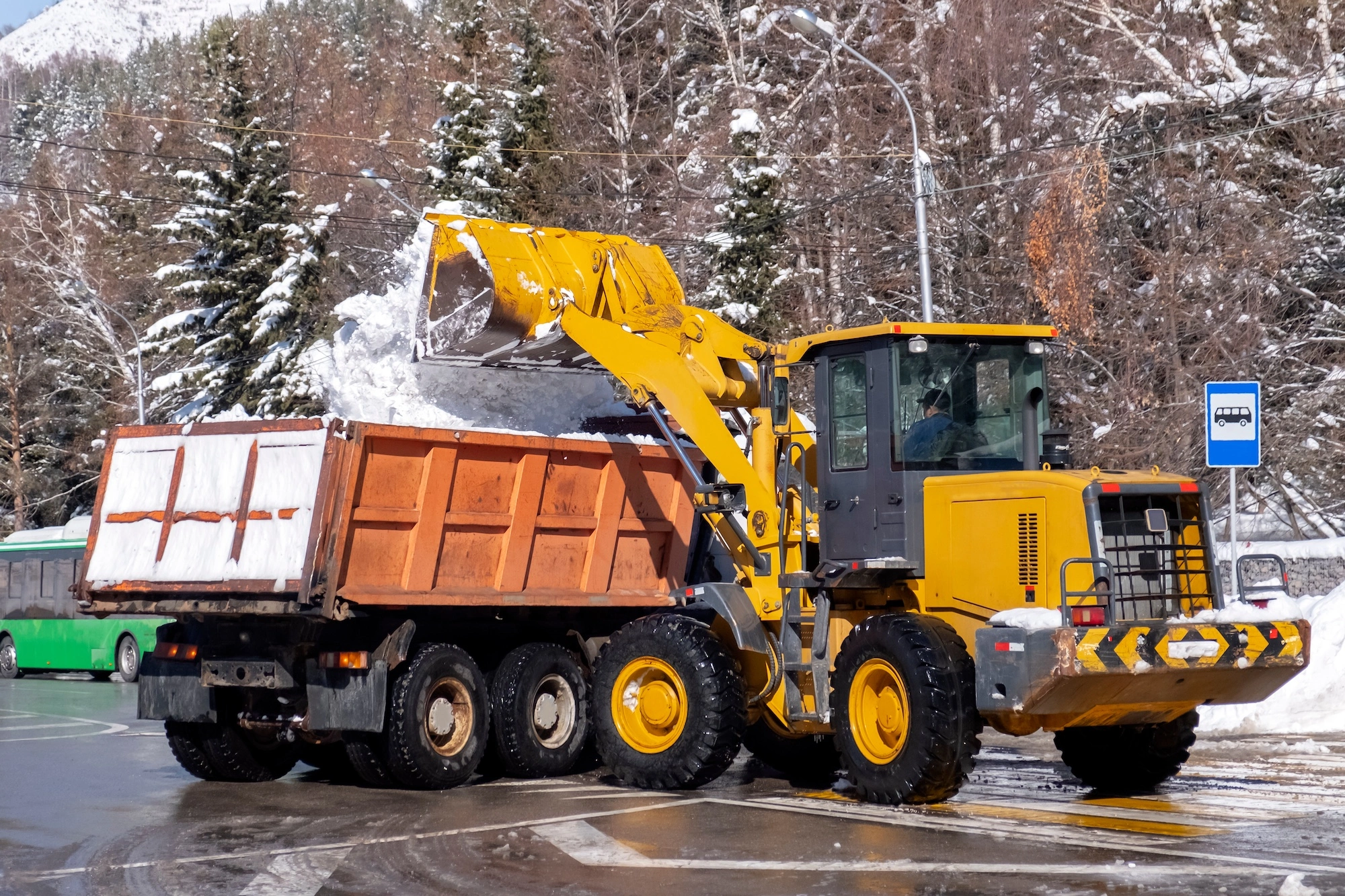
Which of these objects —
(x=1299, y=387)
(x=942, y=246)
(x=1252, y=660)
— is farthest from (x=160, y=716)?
(x=942, y=246)

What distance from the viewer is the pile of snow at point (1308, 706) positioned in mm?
13961

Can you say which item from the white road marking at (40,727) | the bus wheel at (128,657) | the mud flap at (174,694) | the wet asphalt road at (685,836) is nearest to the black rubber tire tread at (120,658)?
the bus wheel at (128,657)

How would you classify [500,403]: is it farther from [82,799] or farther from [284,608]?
[82,799]

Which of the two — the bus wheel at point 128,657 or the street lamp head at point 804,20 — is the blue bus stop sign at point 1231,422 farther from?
the bus wheel at point 128,657

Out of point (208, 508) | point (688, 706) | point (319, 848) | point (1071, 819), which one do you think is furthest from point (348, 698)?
point (1071, 819)

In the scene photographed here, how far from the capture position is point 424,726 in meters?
11.0

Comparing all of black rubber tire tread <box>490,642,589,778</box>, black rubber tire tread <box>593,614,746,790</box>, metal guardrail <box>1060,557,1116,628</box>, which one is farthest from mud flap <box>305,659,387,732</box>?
metal guardrail <box>1060,557,1116,628</box>

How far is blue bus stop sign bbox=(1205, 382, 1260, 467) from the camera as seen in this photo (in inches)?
564

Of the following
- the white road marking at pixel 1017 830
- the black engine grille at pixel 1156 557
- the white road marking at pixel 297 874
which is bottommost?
the white road marking at pixel 297 874

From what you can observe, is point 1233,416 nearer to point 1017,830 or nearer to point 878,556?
point 878,556

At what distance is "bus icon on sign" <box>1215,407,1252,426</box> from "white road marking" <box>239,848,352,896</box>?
9.23m

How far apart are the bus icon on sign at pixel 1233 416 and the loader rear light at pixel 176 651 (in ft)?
29.9

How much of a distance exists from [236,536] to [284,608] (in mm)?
731

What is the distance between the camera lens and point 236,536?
1089 cm
